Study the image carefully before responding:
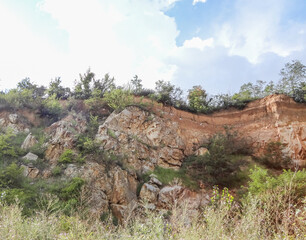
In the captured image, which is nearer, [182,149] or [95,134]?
[95,134]

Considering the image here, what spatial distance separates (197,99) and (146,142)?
8.24 meters

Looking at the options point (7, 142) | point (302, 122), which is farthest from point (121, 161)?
point (302, 122)

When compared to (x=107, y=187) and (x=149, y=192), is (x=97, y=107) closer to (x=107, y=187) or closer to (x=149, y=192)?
(x=107, y=187)

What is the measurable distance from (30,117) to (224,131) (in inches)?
664

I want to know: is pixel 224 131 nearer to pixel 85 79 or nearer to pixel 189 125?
pixel 189 125

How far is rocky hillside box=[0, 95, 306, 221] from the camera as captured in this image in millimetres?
10688

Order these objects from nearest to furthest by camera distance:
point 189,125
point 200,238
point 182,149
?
point 200,238 < point 182,149 < point 189,125

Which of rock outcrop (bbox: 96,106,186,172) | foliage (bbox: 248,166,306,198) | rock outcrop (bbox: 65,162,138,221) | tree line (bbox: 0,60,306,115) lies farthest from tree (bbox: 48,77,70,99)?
foliage (bbox: 248,166,306,198)

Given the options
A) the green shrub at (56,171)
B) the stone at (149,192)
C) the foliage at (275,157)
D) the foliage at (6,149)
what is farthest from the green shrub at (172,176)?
the foliage at (6,149)

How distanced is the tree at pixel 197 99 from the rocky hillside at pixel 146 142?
1059 mm

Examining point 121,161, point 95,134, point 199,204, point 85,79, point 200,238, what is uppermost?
point 85,79

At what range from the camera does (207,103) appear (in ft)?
68.2

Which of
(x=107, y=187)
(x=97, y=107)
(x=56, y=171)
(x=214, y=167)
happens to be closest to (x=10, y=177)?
(x=56, y=171)

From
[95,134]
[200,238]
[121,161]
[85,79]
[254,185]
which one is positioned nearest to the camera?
[200,238]
